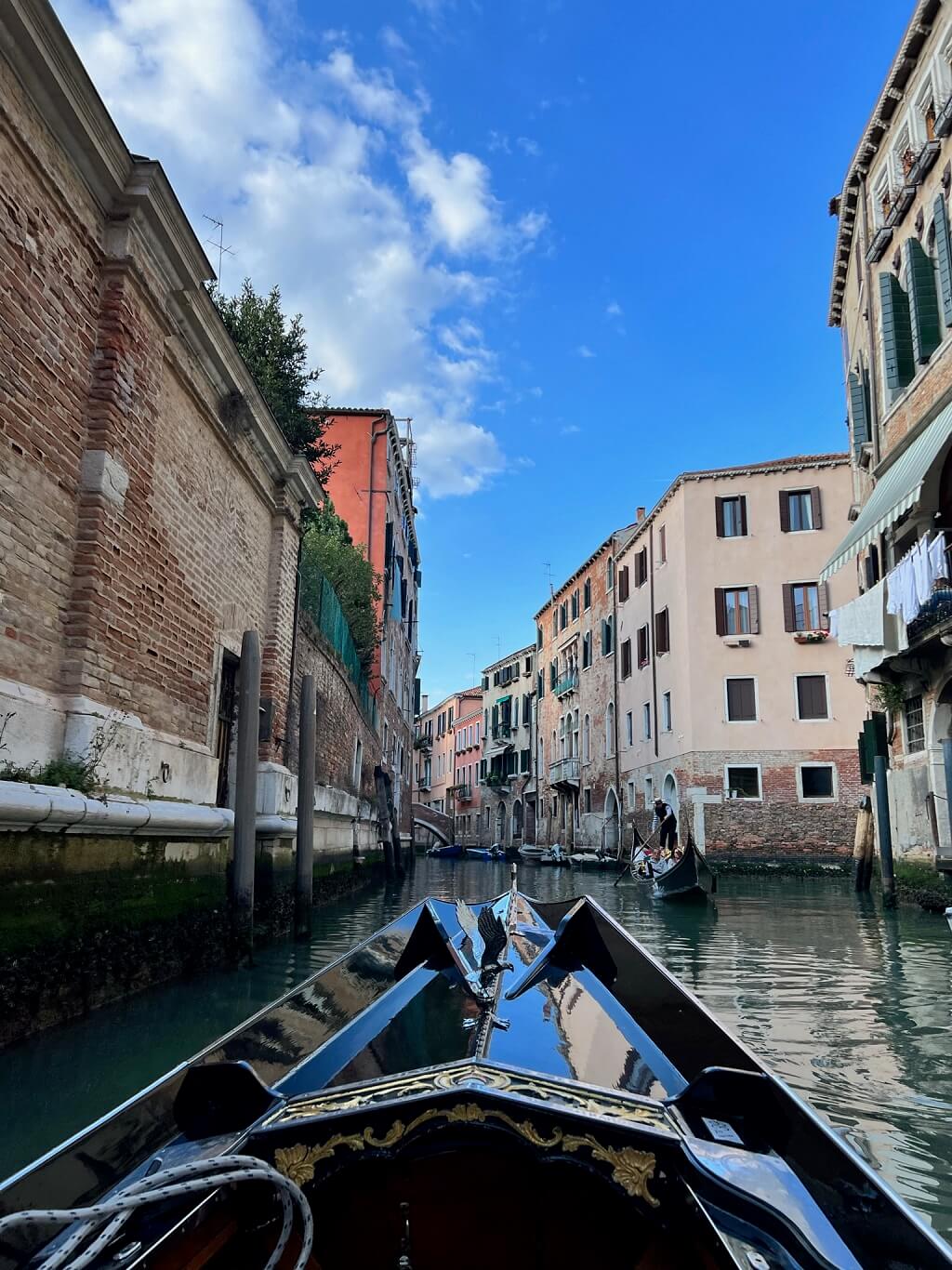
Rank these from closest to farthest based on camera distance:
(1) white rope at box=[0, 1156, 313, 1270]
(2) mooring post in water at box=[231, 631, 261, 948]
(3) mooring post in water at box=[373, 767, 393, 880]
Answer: (1) white rope at box=[0, 1156, 313, 1270] → (2) mooring post in water at box=[231, 631, 261, 948] → (3) mooring post in water at box=[373, 767, 393, 880]

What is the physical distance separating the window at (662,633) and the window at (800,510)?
10.7ft

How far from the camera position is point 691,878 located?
38.1 feet

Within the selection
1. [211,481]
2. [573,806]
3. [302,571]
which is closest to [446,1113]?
[211,481]

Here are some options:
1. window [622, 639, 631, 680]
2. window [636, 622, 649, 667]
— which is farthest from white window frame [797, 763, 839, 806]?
window [622, 639, 631, 680]

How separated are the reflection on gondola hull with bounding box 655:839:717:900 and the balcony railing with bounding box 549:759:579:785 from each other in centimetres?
1614

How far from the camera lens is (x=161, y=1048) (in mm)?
3848

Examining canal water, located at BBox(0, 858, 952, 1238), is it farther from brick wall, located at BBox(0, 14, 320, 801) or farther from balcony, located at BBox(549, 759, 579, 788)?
balcony, located at BBox(549, 759, 579, 788)

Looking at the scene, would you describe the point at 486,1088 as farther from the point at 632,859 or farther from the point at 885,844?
the point at 632,859

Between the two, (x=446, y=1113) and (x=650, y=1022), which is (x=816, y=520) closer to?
(x=650, y=1022)

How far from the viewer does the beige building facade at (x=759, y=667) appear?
18219 mm

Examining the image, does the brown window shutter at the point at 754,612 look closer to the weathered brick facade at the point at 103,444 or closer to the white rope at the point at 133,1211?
the weathered brick facade at the point at 103,444

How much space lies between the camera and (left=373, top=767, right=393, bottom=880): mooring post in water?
17.7m

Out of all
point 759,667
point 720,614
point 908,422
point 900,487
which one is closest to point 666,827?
point 759,667

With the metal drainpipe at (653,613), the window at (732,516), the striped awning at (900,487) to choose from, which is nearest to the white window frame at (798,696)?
the window at (732,516)
